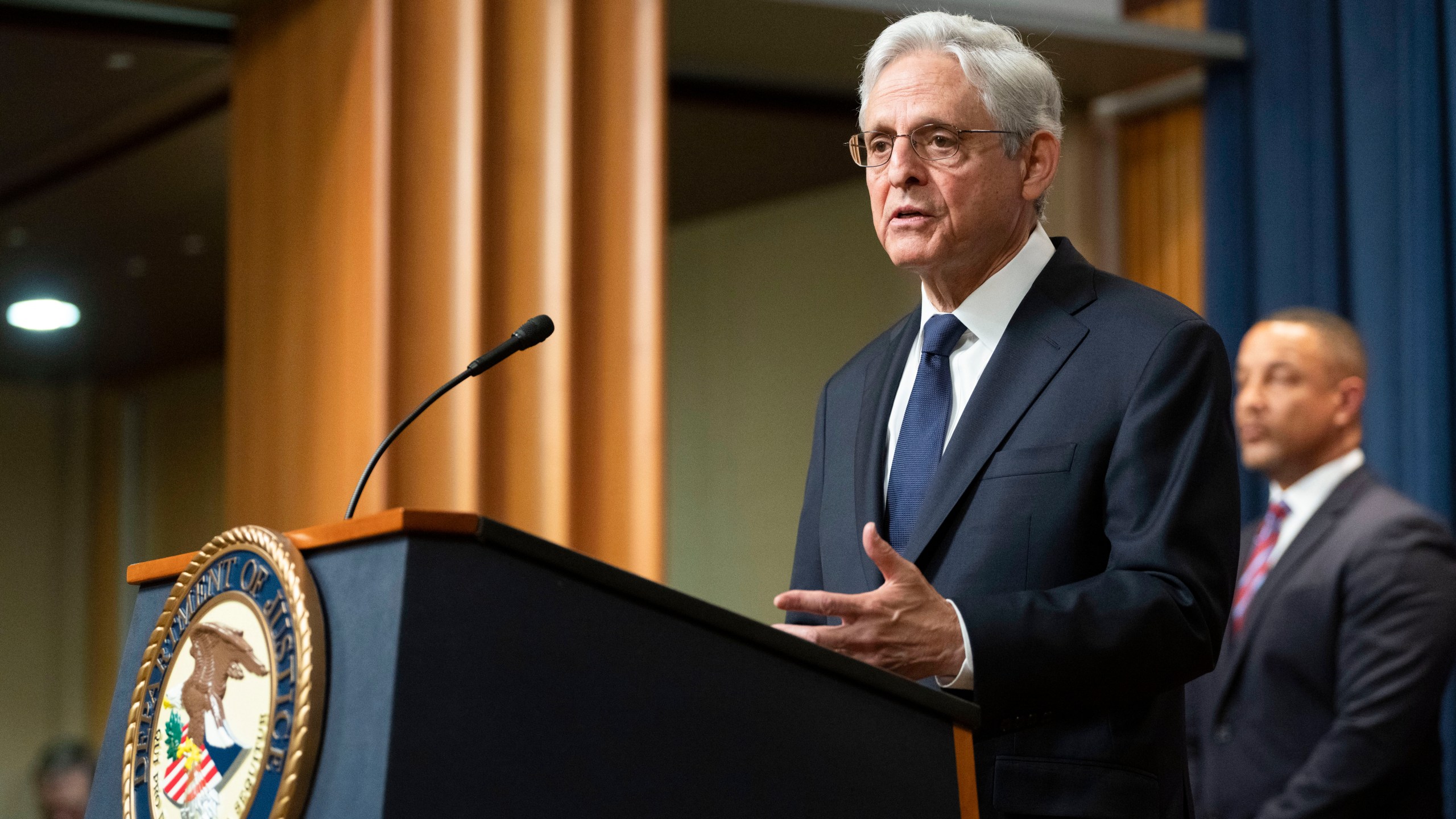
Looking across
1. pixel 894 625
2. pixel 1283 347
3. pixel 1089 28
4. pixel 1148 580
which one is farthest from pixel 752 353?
pixel 894 625

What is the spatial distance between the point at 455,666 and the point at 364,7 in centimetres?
321

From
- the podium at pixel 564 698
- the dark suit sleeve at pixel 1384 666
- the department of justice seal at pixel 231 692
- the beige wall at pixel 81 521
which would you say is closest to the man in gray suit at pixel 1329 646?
the dark suit sleeve at pixel 1384 666

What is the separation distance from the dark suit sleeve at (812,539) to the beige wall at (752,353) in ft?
11.4

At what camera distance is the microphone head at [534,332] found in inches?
67.6

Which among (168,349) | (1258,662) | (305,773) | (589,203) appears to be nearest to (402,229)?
(589,203)

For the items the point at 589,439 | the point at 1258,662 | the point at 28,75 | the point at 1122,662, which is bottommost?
the point at 1258,662

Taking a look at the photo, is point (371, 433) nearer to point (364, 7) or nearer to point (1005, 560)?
point (364, 7)

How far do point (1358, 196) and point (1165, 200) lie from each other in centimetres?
87

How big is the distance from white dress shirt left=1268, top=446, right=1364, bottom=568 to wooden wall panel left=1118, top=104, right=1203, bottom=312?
1.59m

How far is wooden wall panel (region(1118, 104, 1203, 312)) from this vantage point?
569cm

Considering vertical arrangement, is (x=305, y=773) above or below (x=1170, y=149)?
below

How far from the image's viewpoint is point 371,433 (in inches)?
153

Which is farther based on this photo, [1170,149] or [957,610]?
[1170,149]

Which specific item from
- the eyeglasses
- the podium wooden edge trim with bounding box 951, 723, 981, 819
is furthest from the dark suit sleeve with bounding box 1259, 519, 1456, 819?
the podium wooden edge trim with bounding box 951, 723, 981, 819
